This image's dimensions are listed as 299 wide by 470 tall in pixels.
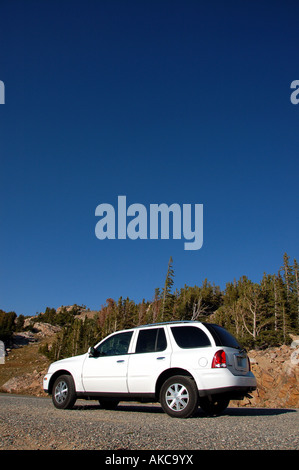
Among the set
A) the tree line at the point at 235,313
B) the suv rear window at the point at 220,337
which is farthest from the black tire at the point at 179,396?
the tree line at the point at 235,313

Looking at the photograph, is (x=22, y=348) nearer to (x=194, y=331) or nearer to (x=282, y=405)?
(x=282, y=405)

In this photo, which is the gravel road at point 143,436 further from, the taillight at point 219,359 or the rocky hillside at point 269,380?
the rocky hillside at point 269,380

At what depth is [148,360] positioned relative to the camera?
8172 mm

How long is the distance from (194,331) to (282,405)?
70.8 feet

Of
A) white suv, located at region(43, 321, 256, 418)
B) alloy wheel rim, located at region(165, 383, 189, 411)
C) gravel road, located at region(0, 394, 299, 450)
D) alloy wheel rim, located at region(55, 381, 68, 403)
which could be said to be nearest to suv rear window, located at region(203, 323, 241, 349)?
white suv, located at region(43, 321, 256, 418)

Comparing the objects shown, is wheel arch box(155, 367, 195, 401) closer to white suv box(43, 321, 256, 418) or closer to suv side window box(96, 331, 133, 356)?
white suv box(43, 321, 256, 418)

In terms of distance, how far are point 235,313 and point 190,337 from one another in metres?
52.5

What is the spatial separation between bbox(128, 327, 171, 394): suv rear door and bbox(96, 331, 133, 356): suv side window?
32 cm

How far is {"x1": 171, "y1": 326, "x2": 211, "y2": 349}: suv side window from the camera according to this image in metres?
7.84

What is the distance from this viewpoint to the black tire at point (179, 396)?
7281 millimetres

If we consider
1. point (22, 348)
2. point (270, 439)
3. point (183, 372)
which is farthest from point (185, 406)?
point (22, 348)

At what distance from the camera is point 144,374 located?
8.09 metres

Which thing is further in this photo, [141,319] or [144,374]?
[141,319]

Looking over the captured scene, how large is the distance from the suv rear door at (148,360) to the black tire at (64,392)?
65.6 inches
